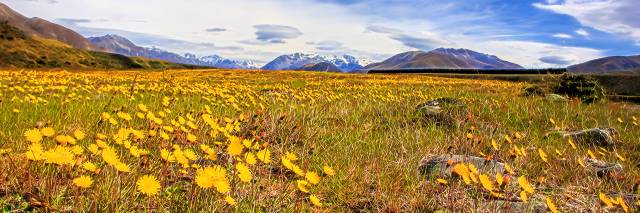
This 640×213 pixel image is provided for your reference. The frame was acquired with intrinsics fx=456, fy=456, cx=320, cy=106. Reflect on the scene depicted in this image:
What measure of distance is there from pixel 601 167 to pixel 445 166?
6.54 ft

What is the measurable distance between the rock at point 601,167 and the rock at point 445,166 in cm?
104

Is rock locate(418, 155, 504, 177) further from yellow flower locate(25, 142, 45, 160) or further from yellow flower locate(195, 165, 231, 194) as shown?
yellow flower locate(25, 142, 45, 160)

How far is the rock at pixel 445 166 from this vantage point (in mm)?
3909

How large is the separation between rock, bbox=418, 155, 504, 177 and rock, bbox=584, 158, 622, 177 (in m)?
1.04

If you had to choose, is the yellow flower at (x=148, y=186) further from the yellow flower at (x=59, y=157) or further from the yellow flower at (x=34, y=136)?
the yellow flower at (x=34, y=136)

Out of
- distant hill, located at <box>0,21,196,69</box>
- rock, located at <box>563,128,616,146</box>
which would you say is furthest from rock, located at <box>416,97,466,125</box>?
distant hill, located at <box>0,21,196,69</box>

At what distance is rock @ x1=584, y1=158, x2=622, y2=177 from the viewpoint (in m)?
4.52

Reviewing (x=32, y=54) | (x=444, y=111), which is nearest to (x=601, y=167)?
(x=444, y=111)

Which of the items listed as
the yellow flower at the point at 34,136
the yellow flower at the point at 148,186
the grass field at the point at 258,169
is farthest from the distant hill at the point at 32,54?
the yellow flower at the point at 148,186

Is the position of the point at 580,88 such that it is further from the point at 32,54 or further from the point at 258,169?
the point at 32,54

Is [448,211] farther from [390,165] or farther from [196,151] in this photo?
[196,151]

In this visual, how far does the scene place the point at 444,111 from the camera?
7.61 meters

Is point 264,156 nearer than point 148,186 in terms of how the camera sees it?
No

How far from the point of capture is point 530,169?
15.1 feet
